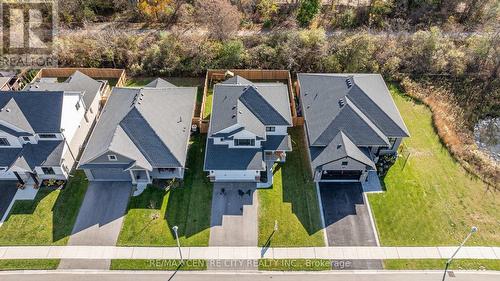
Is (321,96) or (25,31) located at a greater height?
(321,96)

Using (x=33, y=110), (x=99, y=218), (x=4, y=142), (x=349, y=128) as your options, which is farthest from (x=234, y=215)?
(x=4, y=142)

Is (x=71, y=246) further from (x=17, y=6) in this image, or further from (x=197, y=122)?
(x=17, y=6)

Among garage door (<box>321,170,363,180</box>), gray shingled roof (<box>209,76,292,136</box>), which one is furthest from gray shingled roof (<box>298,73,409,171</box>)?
gray shingled roof (<box>209,76,292,136</box>)

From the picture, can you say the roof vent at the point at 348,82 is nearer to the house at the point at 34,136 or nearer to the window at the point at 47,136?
the house at the point at 34,136

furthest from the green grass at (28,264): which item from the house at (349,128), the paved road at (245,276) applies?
the house at (349,128)

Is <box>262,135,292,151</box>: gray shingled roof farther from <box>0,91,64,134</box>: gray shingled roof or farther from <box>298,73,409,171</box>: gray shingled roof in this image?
<box>0,91,64,134</box>: gray shingled roof

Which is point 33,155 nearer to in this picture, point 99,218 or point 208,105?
point 99,218

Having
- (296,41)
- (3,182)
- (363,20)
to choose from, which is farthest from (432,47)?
(3,182)
